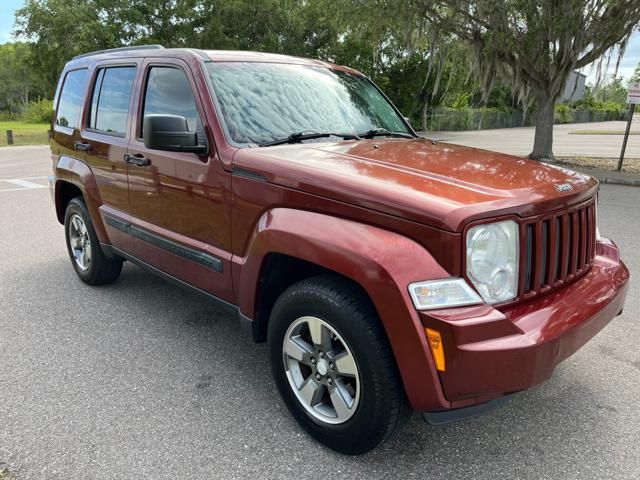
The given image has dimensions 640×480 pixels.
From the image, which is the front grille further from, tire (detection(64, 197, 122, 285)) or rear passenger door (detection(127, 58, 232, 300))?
tire (detection(64, 197, 122, 285))

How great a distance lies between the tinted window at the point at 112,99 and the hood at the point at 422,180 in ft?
4.83

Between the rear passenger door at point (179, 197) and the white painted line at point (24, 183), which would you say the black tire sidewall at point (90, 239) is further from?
the white painted line at point (24, 183)

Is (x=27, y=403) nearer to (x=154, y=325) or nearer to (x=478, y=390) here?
(x=154, y=325)

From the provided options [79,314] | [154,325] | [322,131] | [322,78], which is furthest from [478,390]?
[79,314]

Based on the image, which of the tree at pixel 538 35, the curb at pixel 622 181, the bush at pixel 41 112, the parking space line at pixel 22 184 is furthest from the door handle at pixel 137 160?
the bush at pixel 41 112

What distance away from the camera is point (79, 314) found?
166 inches

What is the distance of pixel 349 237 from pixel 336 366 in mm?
627

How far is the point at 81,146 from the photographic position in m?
4.32

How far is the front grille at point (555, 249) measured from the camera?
2.26m

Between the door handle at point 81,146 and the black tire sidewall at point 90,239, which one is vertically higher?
the door handle at point 81,146

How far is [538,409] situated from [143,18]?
104 ft

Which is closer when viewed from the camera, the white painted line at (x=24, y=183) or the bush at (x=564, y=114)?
the white painted line at (x=24, y=183)

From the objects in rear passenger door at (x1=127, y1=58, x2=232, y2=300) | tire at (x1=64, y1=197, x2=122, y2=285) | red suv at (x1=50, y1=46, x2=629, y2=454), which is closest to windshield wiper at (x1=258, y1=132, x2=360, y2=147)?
red suv at (x1=50, y1=46, x2=629, y2=454)

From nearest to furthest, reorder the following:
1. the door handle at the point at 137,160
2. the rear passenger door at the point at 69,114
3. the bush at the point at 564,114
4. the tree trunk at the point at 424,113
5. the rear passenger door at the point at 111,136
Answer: the door handle at the point at 137,160 → the rear passenger door at the point at 111,136 → the rear passenger door at the point at 69,114 → the tree trunk at the point at 424,113 → the bush at the point at 564,114
